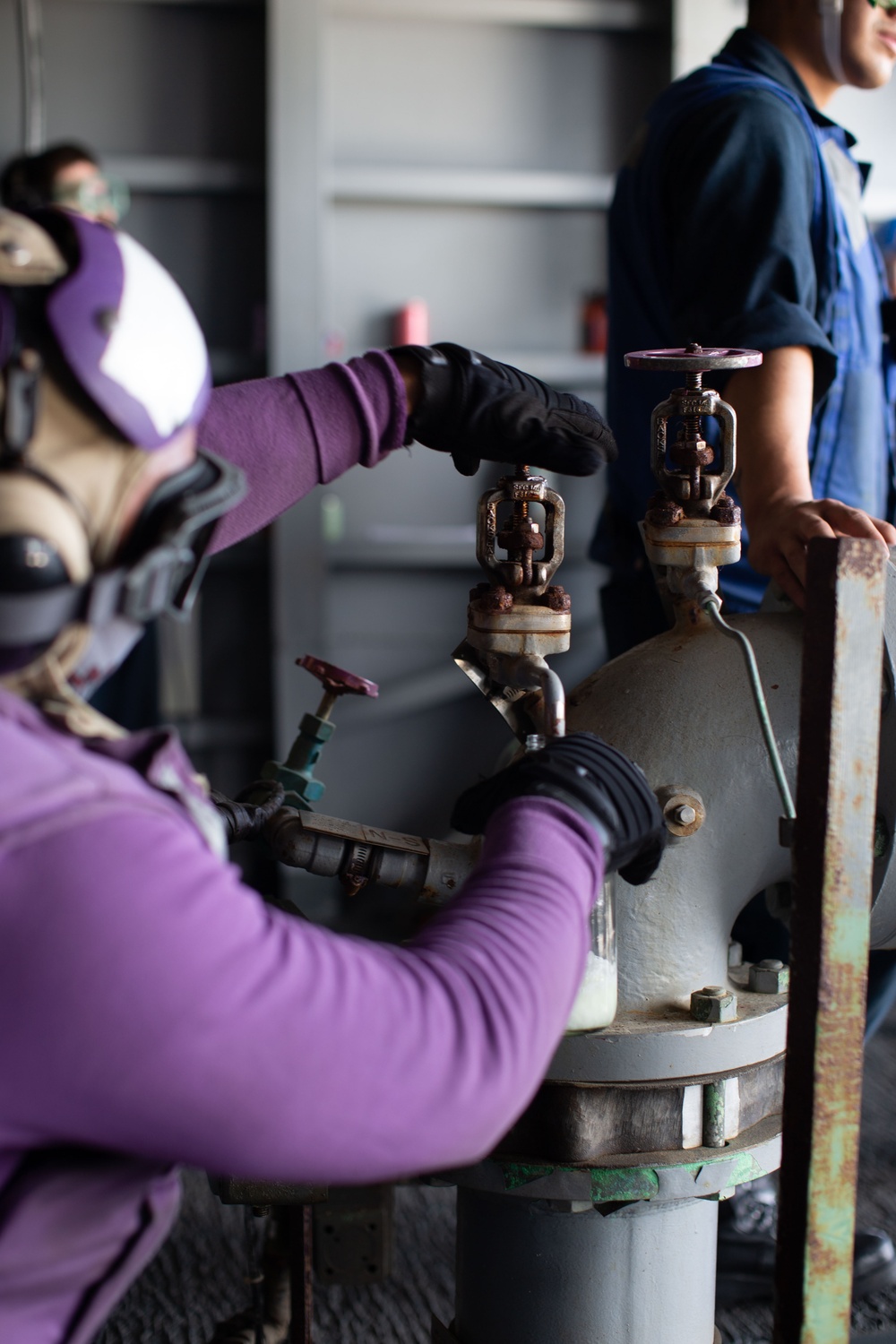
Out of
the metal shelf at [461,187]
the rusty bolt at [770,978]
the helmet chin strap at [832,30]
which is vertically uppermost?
the metal shelf at [461,187]

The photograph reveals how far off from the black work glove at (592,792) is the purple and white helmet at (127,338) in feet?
0.98

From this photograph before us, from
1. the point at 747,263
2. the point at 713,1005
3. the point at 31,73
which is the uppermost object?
the point at 31,73

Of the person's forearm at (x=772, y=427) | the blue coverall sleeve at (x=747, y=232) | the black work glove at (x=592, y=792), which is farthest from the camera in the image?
the blue coverall sleeve at (x=747, y=232)

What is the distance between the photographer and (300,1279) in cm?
111

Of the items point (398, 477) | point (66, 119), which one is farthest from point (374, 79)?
point (398, 477)

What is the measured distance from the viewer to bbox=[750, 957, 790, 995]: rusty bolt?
103cm

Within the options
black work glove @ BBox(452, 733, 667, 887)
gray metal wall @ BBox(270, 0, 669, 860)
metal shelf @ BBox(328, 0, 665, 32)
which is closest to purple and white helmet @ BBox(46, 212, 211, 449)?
black work glove @ BBox(452, 733, 667, 887)

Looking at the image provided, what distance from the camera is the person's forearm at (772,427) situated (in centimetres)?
121

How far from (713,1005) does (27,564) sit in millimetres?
606

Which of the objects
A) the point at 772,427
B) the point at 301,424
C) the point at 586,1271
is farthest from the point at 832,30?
the point at 586,1271

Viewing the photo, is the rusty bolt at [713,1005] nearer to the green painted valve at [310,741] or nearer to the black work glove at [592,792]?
the black work glove at [592,792]

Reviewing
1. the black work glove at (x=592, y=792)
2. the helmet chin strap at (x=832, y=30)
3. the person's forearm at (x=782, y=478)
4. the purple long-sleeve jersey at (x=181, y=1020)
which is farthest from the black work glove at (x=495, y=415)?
the helmet chin strap at (x=832, y=30)

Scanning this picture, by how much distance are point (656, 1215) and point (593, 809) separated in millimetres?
399

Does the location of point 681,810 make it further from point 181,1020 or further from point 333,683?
point 181,1020
